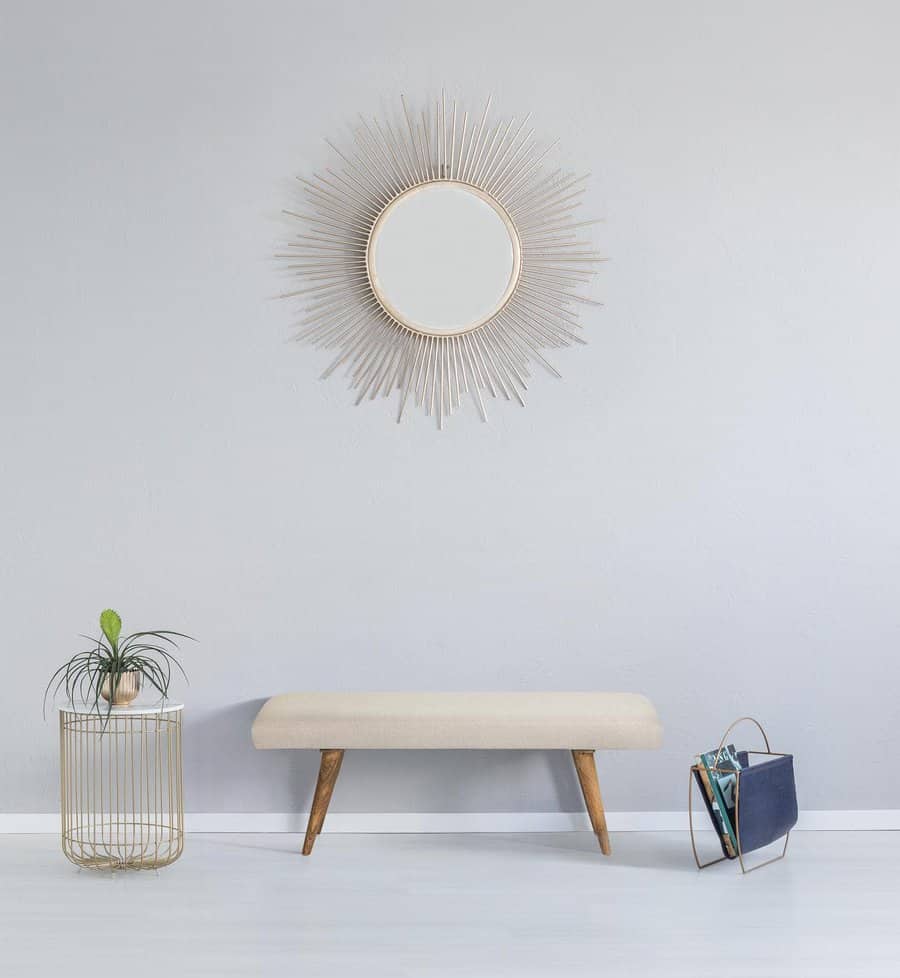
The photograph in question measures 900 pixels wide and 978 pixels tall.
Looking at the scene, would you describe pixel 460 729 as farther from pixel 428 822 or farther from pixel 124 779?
pixel 124 779

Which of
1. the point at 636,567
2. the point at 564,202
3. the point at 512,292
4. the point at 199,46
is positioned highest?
the point at 199,46

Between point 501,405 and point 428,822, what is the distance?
112 cm

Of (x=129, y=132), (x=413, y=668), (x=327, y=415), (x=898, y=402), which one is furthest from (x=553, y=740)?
(x=129, y=132)

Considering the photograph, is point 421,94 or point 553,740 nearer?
point 553,740

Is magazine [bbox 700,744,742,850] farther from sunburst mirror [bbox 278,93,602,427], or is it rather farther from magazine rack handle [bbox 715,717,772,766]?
sunburst mirror [bbox 278,93,602,427]

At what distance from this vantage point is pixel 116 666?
2.47m

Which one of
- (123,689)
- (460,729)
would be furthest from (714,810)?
(123,689)

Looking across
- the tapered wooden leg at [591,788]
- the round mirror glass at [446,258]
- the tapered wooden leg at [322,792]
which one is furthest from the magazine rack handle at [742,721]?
the round mirror glass at [446,258]

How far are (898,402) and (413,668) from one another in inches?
58.6

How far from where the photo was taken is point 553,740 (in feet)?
8.21

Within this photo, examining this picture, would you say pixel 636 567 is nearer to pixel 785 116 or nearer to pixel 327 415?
pixel 327 415

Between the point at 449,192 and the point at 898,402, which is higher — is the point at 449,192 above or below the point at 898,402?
above

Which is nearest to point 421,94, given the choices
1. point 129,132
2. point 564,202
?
point 564,202

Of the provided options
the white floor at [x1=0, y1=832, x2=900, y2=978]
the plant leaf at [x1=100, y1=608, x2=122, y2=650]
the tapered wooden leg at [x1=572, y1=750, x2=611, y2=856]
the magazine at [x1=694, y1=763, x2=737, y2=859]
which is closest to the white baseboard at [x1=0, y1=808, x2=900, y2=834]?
the white floor at [x1=0, y1=832, x2=900, y2=978]
